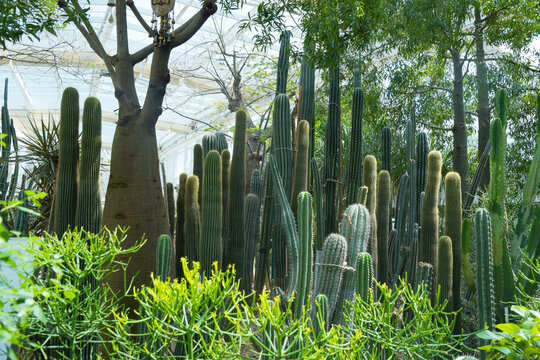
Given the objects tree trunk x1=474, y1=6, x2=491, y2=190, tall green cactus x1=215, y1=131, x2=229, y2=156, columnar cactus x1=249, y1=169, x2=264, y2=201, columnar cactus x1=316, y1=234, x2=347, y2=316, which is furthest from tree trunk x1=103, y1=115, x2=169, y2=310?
tree trunk x1=474, y1=6, x2=491, y2=190

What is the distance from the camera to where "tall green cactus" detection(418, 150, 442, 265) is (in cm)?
322

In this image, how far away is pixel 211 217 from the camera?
3.14 meters

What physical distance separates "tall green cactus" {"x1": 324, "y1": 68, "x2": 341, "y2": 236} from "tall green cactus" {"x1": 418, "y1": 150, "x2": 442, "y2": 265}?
0.82 meters

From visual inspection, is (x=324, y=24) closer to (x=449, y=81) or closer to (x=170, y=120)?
(x=449, y=81)

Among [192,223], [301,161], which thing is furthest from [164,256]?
[301,161]

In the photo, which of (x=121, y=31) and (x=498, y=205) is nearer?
(x=498, y=205)

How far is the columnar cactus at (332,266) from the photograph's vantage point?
2.76 m

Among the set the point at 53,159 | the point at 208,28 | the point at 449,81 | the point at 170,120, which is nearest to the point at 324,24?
the point at 53,159

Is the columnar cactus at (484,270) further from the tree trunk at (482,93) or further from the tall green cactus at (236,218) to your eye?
the tree trunk at (482,93)

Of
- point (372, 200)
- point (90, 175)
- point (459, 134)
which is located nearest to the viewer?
point (90, 175)

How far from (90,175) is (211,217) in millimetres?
820

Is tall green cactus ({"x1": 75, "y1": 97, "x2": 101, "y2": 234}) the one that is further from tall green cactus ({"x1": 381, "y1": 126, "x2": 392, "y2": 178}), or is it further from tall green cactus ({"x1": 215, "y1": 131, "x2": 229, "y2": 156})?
tall green cactus ({"x1": 381, "y1": 126, "x2": 392, "y2": 178})

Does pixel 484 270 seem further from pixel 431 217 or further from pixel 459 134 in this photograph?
pixel 459 134

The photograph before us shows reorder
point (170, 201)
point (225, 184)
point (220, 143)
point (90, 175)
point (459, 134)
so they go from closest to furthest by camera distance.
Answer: point (90, 175) → point (225, 184) → point (220, 143) → point (170, 201) → point (459, 134)
